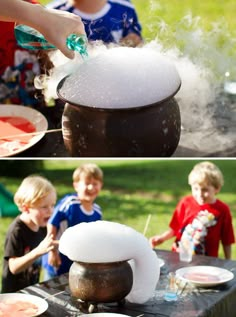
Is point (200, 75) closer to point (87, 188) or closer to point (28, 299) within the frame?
point (28, 299)

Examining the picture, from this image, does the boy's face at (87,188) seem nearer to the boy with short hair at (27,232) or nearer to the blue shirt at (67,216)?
the blue shirt at (67,216)

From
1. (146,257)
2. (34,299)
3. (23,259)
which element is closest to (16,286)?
(23,259)

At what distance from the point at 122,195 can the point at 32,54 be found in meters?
2.24

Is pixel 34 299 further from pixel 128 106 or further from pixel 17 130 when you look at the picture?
pixel 128 106

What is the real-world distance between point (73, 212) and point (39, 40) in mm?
1073

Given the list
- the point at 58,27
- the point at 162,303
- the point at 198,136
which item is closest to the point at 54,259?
the point at 162,303

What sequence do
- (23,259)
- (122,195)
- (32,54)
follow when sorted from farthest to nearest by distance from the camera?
(122,195), (32,54), (23,259)

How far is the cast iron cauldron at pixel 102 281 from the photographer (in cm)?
193

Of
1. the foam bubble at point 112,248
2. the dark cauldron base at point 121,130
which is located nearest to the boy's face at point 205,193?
the foam bubble at point 112,248

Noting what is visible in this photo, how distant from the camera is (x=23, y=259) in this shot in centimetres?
237

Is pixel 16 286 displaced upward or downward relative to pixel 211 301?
downward

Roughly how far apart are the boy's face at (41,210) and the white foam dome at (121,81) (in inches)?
35.0

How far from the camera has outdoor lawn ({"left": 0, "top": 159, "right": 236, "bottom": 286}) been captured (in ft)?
14.1

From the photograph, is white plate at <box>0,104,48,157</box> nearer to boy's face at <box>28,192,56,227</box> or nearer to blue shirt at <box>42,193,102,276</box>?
boy's face at <box>28,192,56,227</box>
